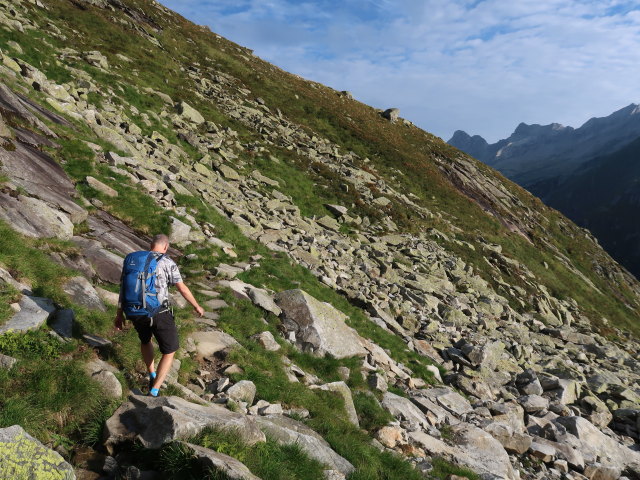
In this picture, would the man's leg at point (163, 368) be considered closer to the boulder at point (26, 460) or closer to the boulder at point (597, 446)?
the boulder at point (26, 460)

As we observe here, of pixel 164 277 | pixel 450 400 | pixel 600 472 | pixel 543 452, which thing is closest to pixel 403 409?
pixel 450 400

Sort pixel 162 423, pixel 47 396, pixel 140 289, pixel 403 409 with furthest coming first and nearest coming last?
pixel 403 409, pixel 140 289, pixel 47 396, pixel 162 423

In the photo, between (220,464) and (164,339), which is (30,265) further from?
(220,464)

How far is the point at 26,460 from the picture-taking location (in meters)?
4.48

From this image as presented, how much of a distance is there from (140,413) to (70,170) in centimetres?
1426

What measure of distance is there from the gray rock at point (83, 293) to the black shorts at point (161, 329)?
7.79ft

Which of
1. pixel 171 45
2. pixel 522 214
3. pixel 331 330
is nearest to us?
pixel 331 330

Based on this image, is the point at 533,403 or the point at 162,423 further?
the point at 533,403

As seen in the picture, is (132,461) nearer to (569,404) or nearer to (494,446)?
(494,446)

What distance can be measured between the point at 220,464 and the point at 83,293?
20.3 ft

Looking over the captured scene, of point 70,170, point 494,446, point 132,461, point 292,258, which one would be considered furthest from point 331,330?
point 70,170

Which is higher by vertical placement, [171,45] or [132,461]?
[171,45]

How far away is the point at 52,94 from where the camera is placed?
22781 mm

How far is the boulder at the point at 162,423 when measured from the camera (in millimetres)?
5645
